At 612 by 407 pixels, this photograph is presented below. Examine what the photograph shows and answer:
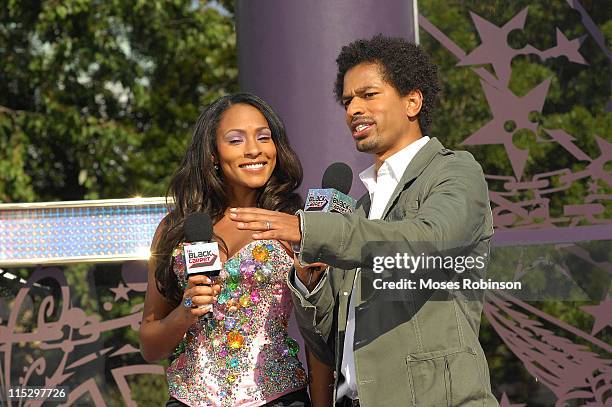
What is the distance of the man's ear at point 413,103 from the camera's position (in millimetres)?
2754

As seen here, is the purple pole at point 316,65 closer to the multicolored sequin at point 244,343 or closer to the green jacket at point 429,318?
the multicolored sequin at point 244,343

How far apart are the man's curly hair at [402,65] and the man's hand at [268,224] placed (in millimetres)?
685

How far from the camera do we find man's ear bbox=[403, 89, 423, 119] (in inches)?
108

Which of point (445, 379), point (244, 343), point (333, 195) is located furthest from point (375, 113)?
point (244, 343)

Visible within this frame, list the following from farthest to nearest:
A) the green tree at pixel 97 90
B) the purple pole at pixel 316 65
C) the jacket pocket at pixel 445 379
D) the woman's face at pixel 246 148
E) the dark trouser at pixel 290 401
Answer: the green tree at pixel 97 90
the purple pole at pixel 316 65
the woman's face at pixel 246 148
the dark trouser at pixel 290 401
the jacket pocket at pixel 445 379

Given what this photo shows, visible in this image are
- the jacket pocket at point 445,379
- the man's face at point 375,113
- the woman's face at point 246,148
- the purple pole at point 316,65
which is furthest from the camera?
the purple pole at point 316,65

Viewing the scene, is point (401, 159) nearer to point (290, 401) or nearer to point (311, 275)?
point (311, 275)

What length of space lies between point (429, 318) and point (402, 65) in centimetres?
74

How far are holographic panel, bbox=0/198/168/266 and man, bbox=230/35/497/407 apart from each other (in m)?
1.74

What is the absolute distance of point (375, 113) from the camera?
2693 millimetres

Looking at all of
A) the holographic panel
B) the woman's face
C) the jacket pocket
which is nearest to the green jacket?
the jacket pocket

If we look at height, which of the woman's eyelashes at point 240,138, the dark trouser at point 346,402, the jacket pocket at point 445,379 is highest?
the woman's eyelashes at point 240,138

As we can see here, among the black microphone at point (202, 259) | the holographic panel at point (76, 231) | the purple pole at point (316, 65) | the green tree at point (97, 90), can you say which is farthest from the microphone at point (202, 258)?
the green tree at point (97, 90)

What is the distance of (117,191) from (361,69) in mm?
7250
